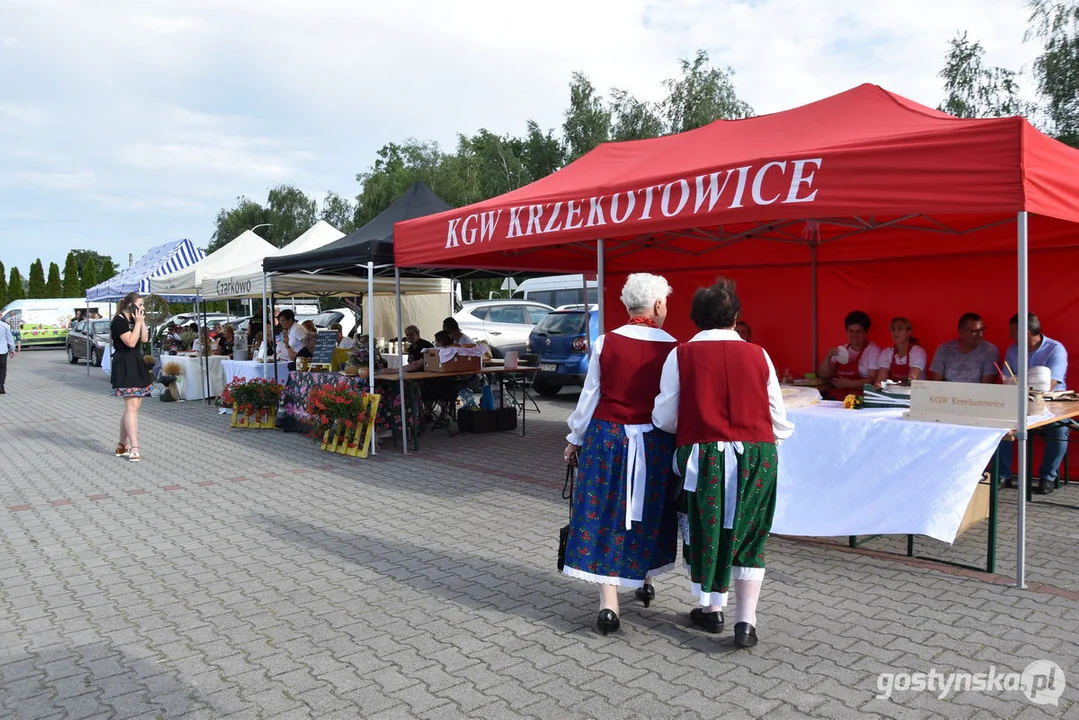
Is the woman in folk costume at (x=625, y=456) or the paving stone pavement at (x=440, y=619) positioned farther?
the woman in folk costume at (x=625, y=456)

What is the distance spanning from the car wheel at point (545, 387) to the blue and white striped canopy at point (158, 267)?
7.10 meters

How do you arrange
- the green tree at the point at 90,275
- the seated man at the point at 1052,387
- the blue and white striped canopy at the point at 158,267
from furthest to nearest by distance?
the green tree at the point at 90,275 < the blue and white striped canopy at the point at 158,267 < the seated man at the point at 1052,387

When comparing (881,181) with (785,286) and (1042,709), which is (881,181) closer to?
(1042,709)

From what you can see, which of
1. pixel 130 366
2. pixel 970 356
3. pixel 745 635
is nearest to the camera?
pixel 745 635

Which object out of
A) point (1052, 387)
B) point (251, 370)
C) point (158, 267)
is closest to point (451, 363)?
point (251, 370)

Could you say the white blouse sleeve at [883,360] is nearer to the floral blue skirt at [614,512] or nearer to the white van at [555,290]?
the floral blue skirt at [614,512]

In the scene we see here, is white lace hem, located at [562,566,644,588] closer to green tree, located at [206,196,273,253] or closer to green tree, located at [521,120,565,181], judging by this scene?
green tree, located at [521,120,565,181]

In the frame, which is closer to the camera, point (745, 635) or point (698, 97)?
point (745, 635)

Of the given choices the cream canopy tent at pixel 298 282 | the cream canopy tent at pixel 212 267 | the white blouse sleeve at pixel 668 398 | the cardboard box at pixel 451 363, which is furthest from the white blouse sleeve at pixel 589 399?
the cream canopy tent at pixel 212 267

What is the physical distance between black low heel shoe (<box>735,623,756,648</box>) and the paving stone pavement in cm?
6

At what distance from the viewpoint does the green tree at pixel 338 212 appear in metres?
54.9

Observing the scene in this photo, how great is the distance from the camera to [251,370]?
11922 mm

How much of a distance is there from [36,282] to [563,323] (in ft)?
193

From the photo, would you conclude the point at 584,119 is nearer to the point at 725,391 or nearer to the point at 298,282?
the point at 298,282
